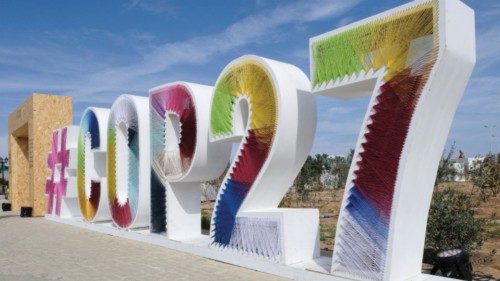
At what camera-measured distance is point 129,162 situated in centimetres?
1155

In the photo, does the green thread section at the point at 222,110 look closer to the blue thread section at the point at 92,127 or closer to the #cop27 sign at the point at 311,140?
the #cop27 sign at the point at 311,140

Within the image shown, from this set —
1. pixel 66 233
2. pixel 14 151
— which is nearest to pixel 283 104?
pixel 66 233

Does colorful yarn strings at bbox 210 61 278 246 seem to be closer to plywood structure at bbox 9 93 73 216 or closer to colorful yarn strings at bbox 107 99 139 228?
colorful yarn strings at bbox 107 99 139 228

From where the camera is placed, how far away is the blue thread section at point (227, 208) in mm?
8023

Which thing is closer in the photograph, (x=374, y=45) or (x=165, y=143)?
(x=374, y=45)

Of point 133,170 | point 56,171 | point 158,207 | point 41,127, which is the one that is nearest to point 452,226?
point 158,207

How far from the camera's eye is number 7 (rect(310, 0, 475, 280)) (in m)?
5.59

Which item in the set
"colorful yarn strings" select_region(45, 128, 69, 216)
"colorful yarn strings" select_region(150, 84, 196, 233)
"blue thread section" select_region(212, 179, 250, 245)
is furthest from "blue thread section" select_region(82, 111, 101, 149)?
"blue thread section" select_region(212, 179, 250, 245)

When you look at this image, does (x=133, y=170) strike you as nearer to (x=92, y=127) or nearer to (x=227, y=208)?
(x=92, y=127)

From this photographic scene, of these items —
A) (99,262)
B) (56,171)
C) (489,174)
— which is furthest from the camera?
(489,174)

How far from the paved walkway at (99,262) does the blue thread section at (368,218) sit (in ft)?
5.46

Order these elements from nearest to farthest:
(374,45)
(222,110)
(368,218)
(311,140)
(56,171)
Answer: (368,218)
(374,45)
(311,140)
(222,110)
(56,171)

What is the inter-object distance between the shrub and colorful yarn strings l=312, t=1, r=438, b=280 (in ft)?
10.1

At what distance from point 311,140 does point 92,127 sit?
8.24 metres
